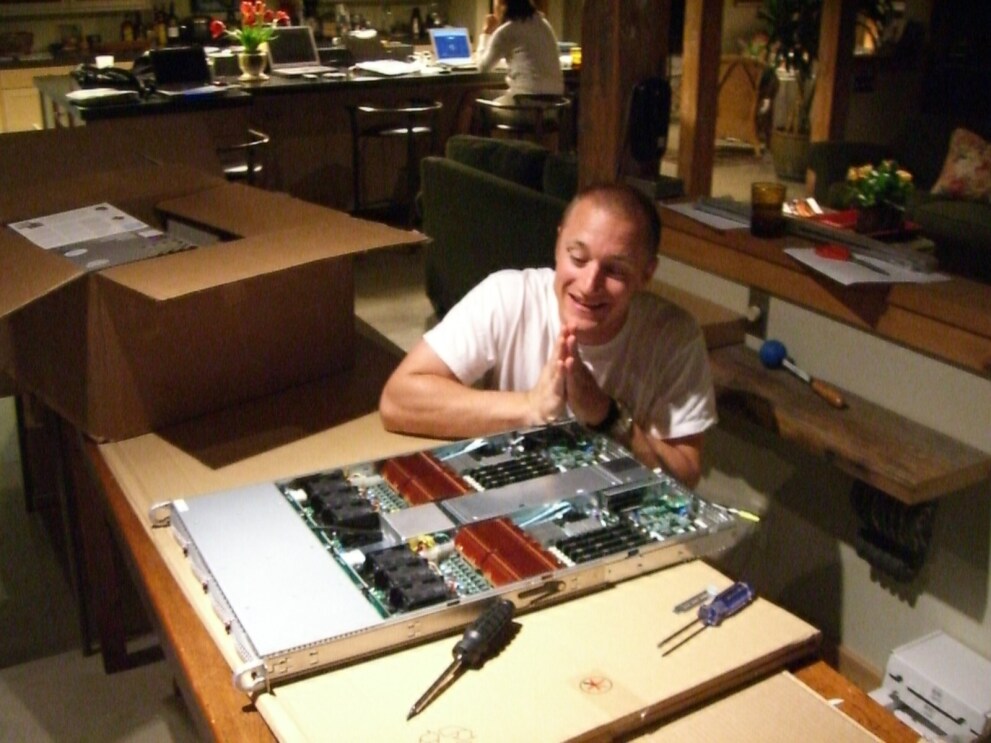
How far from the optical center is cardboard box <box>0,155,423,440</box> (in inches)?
61.1

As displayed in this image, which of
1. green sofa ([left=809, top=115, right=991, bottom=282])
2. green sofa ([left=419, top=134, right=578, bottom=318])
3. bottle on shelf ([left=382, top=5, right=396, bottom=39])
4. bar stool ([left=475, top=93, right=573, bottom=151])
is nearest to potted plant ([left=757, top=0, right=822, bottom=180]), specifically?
green sofa ([left=809, top=115, right=991, bottom=282])

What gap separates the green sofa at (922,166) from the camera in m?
3.89

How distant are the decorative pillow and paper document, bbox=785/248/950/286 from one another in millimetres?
2588

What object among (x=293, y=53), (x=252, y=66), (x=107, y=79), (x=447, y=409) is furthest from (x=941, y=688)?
(x=293, y=53)

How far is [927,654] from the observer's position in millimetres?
2082

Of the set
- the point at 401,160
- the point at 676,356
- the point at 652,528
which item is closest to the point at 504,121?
the point at 401,160

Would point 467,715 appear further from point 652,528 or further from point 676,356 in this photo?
point 676,356

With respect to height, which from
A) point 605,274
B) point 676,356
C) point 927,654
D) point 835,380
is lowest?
point 927,654

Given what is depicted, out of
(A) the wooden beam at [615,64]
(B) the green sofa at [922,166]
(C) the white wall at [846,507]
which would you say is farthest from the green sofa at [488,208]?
(B) the green sofa at [922,166]

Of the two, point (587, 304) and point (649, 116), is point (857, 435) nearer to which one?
point (587, 304)

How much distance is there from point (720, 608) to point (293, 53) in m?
5.47

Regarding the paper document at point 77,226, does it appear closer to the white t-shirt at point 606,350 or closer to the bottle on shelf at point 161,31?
the white t-shirt at point 606,350

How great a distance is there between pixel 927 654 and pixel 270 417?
1.44m

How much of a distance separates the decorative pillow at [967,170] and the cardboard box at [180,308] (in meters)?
3.59
